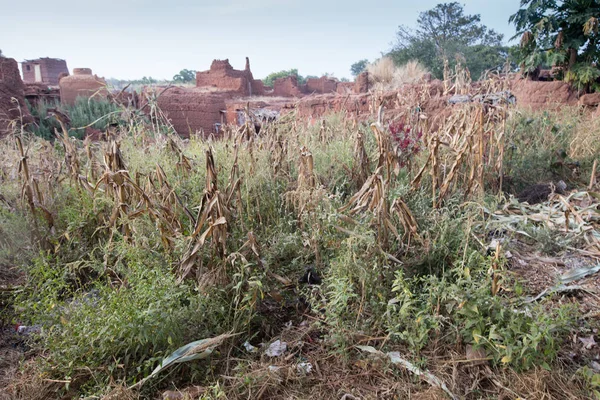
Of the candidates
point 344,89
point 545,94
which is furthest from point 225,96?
point 545,94

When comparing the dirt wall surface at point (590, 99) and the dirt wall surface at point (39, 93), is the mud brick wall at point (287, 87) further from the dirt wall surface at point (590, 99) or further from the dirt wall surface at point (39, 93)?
the dirt wall surface at point (590, 99)

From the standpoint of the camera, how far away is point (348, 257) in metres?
1.87

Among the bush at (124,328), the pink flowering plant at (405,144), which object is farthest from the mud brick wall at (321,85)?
the bush at (124,328)

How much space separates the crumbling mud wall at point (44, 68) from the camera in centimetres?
2861

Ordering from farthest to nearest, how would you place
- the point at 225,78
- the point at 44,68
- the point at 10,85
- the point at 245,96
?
the point at 44,68 < the point at 225,78 < the point at 245,96 < the point at 10,85

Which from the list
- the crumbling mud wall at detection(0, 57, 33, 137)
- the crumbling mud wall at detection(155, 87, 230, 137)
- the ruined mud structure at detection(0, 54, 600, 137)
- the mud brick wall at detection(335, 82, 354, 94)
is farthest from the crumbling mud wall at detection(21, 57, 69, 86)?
the mud brick wall at detection(335, 82, 354, 94)

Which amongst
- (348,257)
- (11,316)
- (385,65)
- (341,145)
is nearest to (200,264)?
(348,257)

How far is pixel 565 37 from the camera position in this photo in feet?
25.2

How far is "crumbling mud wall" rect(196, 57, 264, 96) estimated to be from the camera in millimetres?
16547

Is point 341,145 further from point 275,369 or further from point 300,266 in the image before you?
point 275,369

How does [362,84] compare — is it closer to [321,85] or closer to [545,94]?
[321,85]

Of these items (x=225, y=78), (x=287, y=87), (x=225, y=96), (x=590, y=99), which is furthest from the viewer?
(x=287, y=87)

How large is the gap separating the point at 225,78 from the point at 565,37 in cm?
1258

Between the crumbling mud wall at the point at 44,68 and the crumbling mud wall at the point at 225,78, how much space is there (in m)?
17.4
